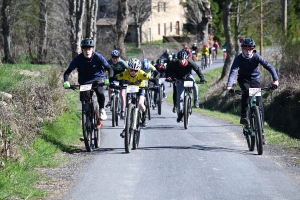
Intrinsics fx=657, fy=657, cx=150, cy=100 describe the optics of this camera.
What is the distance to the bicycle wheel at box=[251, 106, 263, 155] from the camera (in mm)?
11641

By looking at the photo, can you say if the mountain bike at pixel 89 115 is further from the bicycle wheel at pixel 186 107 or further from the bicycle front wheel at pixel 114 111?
the bicycle front wheel at pixel 114 111

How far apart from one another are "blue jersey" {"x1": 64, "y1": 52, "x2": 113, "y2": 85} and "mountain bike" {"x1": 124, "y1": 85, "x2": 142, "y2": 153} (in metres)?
0.57

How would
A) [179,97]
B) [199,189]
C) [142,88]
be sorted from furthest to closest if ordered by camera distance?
[179,97]
[142,88]
[199,189]

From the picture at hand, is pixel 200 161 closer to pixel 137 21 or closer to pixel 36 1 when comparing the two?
pixel 36 1

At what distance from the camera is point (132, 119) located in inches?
481

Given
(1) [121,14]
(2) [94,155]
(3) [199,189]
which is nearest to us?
(3) [199,189]

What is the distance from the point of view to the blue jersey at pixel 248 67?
39.8 feet

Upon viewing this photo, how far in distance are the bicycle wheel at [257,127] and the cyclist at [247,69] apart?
0.22 meters

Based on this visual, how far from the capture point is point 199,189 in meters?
8.94

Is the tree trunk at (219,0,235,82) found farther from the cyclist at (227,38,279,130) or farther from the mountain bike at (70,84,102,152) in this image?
the mountain bike at (70,84,102,152)

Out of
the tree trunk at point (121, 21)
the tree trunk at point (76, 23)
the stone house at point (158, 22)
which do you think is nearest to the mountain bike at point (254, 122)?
the tree trunk at point (76, 23)

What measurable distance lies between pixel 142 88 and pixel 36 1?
31.9 m

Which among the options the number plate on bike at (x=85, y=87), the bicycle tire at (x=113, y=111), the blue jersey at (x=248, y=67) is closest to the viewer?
the number plate on bike at (x=85, y=87)

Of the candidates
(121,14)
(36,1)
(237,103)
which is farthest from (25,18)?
(237,103)
